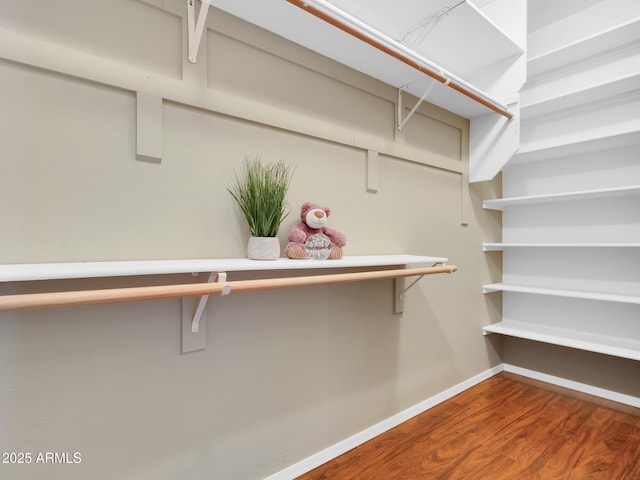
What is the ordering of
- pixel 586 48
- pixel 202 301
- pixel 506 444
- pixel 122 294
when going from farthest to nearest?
1. pixel 586 48
2. pixel 506 444
3. pixel 202 301
4. pixel 122 294

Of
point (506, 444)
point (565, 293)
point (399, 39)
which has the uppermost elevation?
point (399, 39)

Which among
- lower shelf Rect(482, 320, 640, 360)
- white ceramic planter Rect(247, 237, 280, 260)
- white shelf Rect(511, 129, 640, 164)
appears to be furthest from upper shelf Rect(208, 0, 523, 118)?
lower shelf Rect(482, 320, 640, 360)

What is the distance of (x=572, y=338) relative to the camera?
226 centimetres

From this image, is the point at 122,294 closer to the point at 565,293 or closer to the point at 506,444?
the point at 506,444

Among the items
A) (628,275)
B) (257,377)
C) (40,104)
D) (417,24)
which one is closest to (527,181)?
(628,275)

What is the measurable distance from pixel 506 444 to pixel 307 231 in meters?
1.45

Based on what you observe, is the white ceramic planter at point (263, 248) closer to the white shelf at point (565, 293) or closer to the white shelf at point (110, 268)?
the white shelf at point (110, 268)

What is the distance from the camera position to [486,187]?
97.3 inches

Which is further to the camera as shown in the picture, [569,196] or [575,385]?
[575,385]

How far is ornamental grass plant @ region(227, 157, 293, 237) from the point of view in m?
1.24

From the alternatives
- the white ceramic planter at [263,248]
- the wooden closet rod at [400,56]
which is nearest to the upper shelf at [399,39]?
the wooden closet rod at [400,56]

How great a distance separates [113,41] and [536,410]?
268 cm

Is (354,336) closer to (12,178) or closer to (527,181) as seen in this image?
(12,178)

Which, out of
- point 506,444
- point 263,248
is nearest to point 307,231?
point 263,248
